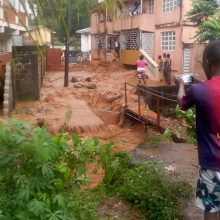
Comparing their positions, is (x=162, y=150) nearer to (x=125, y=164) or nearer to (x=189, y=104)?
(x=125, y=164)

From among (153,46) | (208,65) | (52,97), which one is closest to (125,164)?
(208,65)

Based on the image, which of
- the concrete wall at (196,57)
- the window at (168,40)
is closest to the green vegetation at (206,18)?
the concrete wall at (196,57)

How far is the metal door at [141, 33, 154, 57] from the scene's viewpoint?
2289 centimetres

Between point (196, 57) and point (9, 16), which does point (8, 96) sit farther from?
point (196, 57)

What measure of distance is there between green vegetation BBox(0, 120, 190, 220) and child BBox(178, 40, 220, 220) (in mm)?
784

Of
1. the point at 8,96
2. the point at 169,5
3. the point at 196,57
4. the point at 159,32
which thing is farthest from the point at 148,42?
the point at 8,96

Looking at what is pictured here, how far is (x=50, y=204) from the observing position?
7.52 ft

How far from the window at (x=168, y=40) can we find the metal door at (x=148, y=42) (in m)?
1.34

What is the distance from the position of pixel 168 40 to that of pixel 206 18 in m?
4.42

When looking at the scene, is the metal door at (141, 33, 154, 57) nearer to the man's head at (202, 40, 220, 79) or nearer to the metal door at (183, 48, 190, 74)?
the metal door at (183, 48, 190, 74)

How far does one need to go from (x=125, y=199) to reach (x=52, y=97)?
11.0 m

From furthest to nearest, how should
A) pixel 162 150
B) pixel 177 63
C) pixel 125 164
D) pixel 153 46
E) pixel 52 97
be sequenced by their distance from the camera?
pixel 153 46
pixel 177 63
pixel 52 97
pixel 162 150
pixel 125 164

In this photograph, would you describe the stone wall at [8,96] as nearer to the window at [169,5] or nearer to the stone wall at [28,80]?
the stone wall at [28,80]

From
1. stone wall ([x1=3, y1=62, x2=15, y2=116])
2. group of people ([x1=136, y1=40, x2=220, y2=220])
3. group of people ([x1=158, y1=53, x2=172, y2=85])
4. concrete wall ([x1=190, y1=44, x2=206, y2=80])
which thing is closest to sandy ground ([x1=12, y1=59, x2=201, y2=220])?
stone wall ([x1=3, y1=62, x2=15, y2=116])
